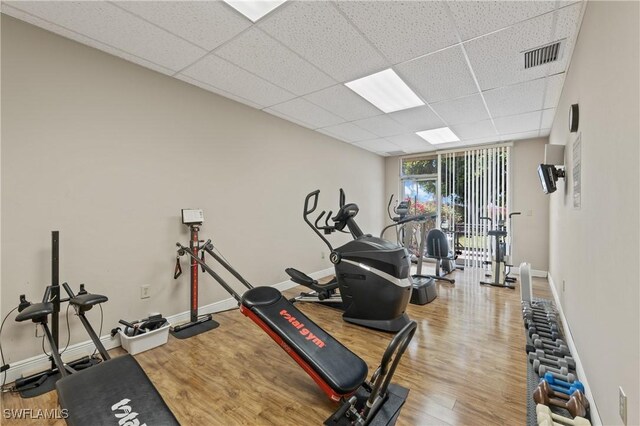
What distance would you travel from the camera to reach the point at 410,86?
10.2 feet

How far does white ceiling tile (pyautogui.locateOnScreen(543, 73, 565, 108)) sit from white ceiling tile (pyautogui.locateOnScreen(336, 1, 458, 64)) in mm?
1501

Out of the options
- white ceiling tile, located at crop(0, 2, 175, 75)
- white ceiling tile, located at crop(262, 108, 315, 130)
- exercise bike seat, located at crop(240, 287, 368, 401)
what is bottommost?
exercise bike seat, located at crop(240, 287, 368, 401)

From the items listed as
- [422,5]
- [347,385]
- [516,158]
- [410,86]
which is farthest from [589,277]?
[516,158]

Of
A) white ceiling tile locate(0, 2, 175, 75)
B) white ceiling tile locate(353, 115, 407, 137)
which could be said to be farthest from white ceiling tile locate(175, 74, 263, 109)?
white ceiling tile locate(353, 115, 407, 137)

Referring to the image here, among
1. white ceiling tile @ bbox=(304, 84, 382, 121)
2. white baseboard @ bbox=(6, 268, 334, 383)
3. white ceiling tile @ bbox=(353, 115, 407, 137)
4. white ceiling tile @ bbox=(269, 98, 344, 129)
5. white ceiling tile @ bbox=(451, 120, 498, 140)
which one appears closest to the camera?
white baseboard @ bbox=(6, 268, 334, 383)

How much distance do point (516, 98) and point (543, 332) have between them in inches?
105

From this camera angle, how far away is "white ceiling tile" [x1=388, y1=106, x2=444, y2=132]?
3.86 m

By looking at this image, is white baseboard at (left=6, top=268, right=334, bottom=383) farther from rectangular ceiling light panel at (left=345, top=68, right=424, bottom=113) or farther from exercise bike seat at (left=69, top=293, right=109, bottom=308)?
rectangular ceiling light panel at (left=345, top=68, right=424, bottom=113)

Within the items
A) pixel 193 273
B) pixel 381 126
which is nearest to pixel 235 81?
pixel 193 273

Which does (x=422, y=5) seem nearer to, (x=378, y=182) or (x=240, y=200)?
(x=240, y=200)

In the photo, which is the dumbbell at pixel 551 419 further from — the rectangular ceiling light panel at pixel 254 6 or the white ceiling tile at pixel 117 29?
the white ceiling tile at pixel 117 29

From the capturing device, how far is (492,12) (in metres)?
1.92

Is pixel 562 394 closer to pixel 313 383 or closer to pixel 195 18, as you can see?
pixel 313 383

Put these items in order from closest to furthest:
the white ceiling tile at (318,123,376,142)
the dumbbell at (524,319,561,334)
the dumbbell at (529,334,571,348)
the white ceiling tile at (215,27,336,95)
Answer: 1. the white ceiling tile at (215,27,336,95)
2. the dumbbell at (529,334,571,348)
3. the dumbbell at (524,319,561,334)
4. the white ceiling tile at (318,123,376,142)
